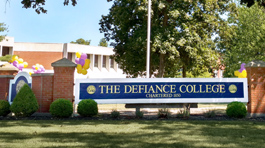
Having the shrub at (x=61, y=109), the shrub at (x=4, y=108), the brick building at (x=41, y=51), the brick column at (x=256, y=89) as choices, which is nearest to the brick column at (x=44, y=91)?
the shrub at (x=61, y=109)

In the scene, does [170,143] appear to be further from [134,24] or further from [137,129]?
[134,24]

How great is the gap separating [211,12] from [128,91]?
11.8 metres

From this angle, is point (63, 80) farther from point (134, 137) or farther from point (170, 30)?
point (170, 30)

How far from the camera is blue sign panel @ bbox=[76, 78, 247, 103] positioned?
14.8 metres

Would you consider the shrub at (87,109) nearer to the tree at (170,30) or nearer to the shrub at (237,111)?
the shrub at (237,111)

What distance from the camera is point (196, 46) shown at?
73.7 ft

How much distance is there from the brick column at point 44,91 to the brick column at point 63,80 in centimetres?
39

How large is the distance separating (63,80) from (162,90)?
492cm

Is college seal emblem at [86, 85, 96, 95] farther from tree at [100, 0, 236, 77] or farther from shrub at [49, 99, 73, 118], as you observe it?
tree at [100, 0, 236, 77]

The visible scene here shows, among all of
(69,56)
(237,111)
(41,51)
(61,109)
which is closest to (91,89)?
(61,109)

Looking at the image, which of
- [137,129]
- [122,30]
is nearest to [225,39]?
[122,30]

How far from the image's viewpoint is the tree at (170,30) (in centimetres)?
2127

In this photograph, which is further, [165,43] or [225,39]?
[225,39]

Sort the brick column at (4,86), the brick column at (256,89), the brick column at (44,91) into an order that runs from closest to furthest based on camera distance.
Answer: the brick column at (256,89)
the brick column at (44,91)
the brick column at (4,86)
